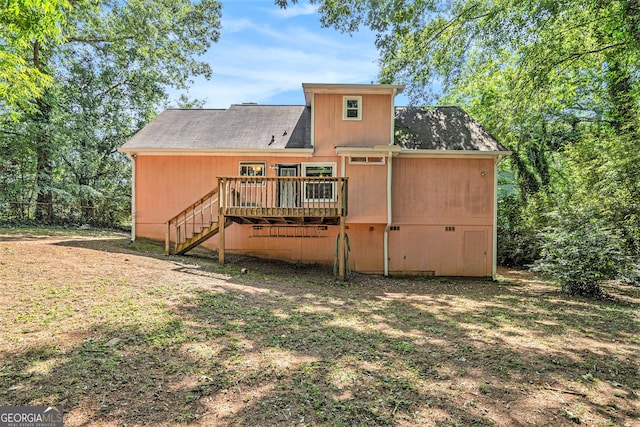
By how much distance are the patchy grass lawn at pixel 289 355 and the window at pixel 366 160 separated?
16.0 ft

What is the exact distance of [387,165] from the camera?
10.6 metres

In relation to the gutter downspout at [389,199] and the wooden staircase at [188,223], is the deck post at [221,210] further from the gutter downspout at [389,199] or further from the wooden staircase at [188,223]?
the gutter downspout at [389,199]

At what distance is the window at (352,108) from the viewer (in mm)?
11078

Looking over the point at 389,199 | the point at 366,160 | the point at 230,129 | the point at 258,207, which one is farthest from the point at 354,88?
the point at 258,207

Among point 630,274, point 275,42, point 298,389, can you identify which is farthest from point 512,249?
point 298,389

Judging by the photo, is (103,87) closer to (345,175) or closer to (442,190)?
(345,175)

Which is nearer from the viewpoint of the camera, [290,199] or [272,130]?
[290,199]

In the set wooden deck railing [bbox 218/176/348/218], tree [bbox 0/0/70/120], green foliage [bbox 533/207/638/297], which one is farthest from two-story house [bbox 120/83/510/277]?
tree [bbox 0/0/70/120]

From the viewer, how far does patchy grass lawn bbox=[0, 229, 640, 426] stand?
9.48 ft

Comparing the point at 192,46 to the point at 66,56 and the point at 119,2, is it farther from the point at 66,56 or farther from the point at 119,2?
the point at 66,56

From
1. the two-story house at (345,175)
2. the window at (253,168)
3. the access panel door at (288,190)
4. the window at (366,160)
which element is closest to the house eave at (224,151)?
the two-story house at (345,175)

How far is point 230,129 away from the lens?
480 inches

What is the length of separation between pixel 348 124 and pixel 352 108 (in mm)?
583

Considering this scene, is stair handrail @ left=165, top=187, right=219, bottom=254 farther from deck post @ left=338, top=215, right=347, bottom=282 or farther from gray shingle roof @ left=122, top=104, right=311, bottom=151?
deck post @ left=338, top=215, right=347, bottom=282
